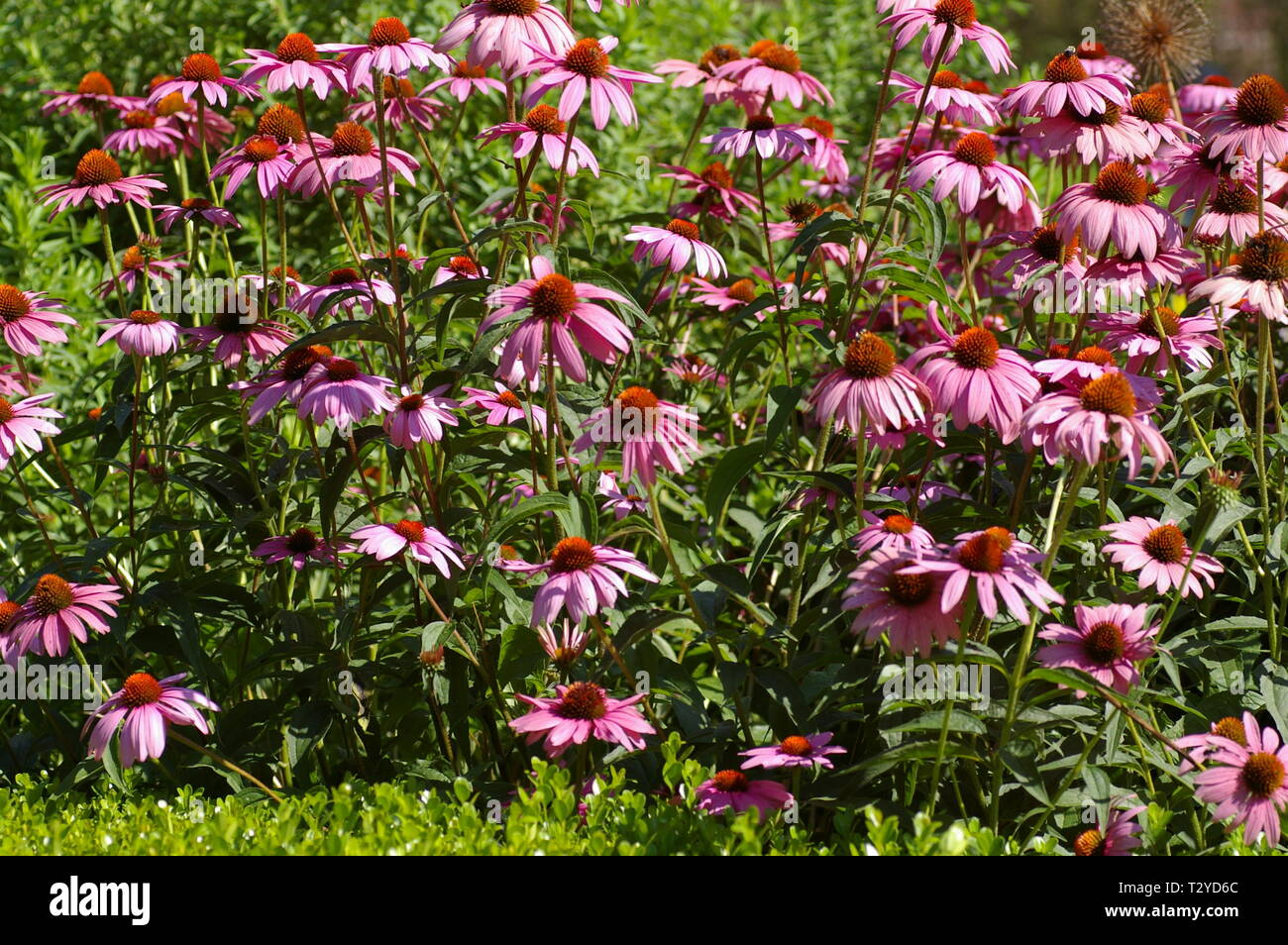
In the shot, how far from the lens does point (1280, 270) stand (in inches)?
104

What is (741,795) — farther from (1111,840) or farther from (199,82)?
(199,82)

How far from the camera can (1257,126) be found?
111 inches

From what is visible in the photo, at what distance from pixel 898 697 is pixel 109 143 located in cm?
294

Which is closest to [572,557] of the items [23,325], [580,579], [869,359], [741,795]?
[580,579]

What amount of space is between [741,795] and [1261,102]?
6.18ft

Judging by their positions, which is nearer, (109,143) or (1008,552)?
(1008,552)

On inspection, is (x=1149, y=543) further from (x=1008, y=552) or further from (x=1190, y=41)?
(x=1190, y=41)

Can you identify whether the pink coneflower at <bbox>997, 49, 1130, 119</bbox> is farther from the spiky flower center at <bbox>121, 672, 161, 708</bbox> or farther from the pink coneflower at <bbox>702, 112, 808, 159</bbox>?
the spiky flower center at <bbox>121, 672, 161, 708</bbox>

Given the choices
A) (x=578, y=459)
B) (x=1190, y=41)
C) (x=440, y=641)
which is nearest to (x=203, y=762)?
(x=440, y=641)

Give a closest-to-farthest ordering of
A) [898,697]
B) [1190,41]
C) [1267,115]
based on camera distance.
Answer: [898,697]
[1267,115]
[1190,41]

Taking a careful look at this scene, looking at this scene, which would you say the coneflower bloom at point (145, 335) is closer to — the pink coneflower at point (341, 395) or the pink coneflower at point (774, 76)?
the pink coneflower at point (341, 395)

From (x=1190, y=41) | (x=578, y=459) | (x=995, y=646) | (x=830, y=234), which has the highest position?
(x=1190, y=41)

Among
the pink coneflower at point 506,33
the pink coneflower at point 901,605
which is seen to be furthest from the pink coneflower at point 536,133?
the pink coneflower at point 901,605

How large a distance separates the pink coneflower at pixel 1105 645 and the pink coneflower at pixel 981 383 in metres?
0.41
